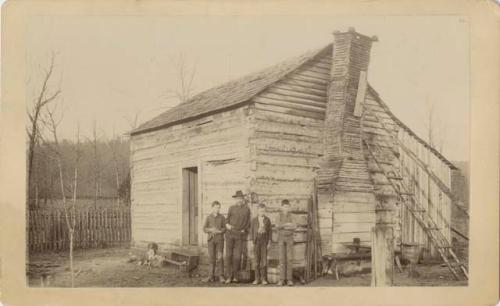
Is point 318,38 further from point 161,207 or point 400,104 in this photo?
point 161,207

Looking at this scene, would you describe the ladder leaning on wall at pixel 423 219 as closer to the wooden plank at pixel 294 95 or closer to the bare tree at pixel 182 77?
the wooden plank at pixel 294 95

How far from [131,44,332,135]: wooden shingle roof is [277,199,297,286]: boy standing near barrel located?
58.4 inches

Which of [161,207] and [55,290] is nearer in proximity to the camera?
[55,290]

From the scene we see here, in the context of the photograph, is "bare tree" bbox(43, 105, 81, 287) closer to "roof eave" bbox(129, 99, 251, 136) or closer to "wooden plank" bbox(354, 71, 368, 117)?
"roof eave" bbox(129, 99, 251, 136)

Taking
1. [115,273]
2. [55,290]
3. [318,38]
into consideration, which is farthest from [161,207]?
[318,38]

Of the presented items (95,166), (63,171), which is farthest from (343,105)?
(63,171)

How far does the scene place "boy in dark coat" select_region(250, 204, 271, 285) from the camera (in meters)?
7.68

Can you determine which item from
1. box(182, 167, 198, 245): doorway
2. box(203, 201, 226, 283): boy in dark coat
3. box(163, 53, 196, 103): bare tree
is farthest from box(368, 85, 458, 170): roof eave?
box(182, 167, 198, 245): doorway

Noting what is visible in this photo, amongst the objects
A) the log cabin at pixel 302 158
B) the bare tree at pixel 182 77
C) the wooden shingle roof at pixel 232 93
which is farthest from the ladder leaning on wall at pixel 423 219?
the bare tree at pixel 182 77

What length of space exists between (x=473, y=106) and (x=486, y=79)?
0.38 m

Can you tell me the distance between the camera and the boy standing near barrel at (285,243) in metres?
7.69

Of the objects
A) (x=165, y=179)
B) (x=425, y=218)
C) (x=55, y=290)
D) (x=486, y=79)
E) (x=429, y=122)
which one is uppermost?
(x=486, y=79)

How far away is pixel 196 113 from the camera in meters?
8.26

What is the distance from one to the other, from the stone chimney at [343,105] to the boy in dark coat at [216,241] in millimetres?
1416
